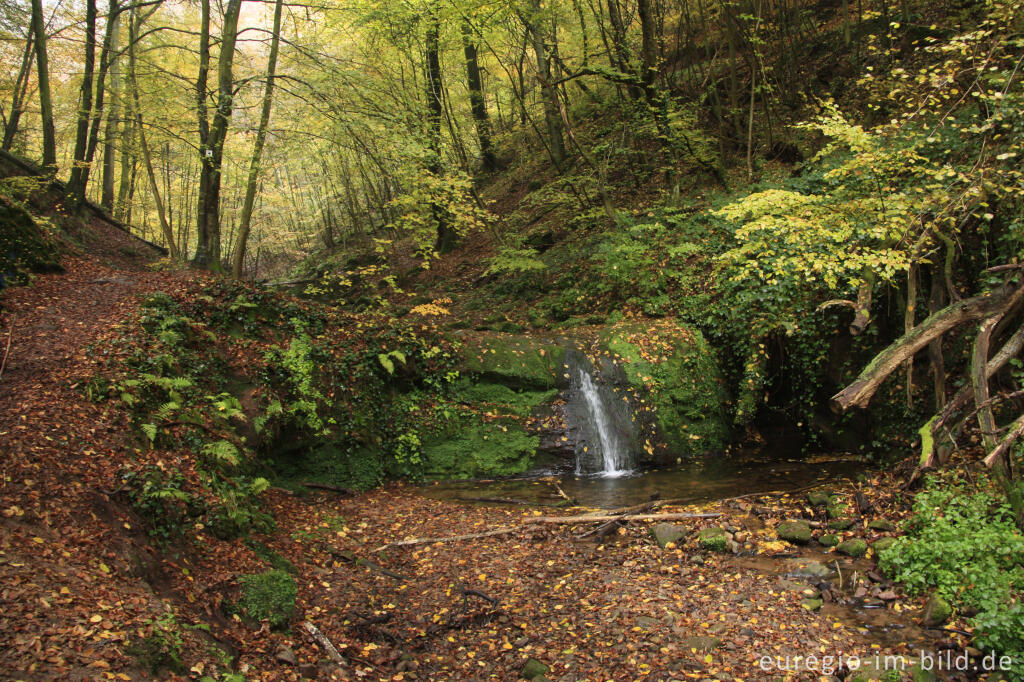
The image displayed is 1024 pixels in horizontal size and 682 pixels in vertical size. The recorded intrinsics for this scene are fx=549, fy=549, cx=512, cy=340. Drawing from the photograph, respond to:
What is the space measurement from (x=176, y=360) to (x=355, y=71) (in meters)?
8.45

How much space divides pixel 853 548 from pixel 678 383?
5525mm

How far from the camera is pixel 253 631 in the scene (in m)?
4.61

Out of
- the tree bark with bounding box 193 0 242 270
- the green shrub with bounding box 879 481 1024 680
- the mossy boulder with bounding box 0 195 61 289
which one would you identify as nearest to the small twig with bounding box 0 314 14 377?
the mossy boulder with bounding box 0 195 61 289

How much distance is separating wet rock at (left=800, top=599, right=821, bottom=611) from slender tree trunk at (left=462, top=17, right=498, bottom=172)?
1959 cm

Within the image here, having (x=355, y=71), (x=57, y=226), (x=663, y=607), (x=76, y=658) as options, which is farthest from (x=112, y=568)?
(x=57, y=226)

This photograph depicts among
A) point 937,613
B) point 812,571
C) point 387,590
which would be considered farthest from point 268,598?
point 937,613

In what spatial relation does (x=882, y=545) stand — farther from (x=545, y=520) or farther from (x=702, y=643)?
(x=545, y=520)

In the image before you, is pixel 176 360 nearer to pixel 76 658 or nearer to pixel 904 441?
pixel 76 658

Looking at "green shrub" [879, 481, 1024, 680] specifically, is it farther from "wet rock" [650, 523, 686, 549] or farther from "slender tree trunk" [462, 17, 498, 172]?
"slender tree trunk" [462, 17, 498, 172]

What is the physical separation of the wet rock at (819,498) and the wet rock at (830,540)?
980 millimetres

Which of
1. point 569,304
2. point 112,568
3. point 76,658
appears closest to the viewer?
point 76,658

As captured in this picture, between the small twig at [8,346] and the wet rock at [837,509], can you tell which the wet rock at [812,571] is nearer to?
the wet rock at [837,509]

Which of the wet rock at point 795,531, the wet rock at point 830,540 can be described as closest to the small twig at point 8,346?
the wet rock at point 795,531

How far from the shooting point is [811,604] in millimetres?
5230
